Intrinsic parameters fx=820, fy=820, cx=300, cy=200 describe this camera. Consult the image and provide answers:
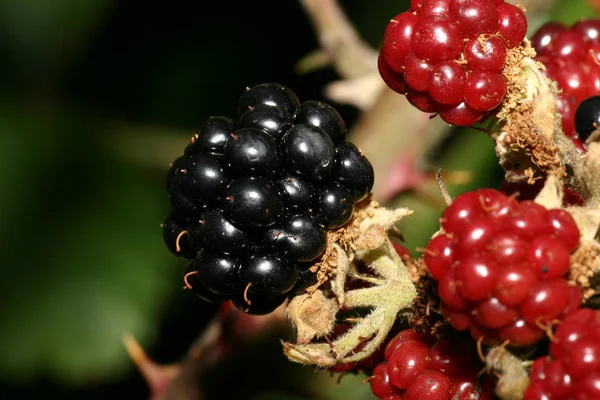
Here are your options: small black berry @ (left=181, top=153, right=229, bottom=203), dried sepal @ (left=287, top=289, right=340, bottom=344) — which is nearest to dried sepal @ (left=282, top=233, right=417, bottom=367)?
dried sepal @ (left=287, top=289, right=340, bottom=344)

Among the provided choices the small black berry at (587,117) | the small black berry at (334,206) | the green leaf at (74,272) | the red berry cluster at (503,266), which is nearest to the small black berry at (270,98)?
the small black berry at (334,206)

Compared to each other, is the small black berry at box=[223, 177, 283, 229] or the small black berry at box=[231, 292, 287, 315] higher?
the small black berry at box=[223, 177, 283, 229]

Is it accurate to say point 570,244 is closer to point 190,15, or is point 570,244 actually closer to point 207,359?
point 207,359

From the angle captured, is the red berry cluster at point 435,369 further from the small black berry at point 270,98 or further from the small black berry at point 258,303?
the small black berry at point 270,98

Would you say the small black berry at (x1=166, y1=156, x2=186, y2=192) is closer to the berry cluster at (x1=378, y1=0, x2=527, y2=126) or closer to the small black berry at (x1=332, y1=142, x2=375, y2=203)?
the small black berry at (x1=332, y1=142, x2=375, y2=203)

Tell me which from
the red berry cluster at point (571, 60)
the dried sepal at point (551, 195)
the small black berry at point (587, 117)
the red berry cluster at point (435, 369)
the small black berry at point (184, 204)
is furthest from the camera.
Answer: the red berry cluster at point (571, 60)

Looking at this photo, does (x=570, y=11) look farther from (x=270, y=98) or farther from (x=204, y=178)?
(x=204, y=178)

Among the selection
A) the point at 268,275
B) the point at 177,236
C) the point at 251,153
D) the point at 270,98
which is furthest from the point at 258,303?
the point at 270,98
